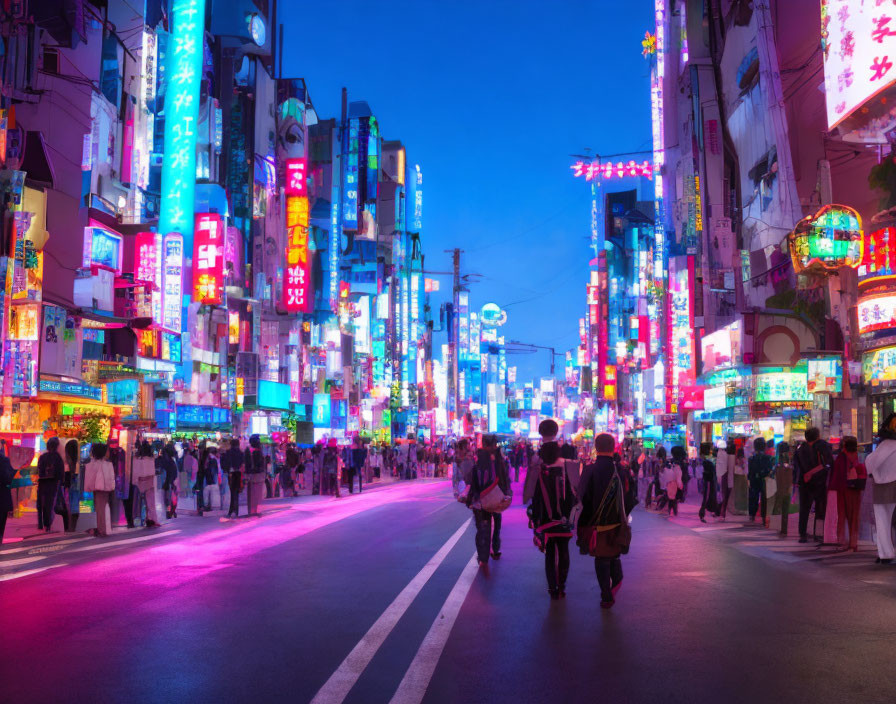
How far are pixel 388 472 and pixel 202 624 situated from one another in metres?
57.6

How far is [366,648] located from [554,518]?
3.45 m

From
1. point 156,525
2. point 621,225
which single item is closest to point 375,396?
point 621,225

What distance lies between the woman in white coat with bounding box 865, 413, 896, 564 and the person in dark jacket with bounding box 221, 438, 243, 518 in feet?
48.4

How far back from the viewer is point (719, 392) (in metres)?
39.7


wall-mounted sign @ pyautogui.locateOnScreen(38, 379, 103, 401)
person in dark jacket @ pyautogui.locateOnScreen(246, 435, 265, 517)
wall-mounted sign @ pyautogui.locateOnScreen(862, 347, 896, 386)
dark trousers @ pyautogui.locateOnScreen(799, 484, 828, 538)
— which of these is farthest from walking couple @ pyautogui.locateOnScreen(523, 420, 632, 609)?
wall-mounted sign @ pyautogui.locateOnScreen(38, 379, 103, 401)

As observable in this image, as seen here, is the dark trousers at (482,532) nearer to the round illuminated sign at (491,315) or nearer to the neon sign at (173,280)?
the neon sign at (173,280)

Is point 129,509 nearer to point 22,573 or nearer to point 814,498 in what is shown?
point 22,573

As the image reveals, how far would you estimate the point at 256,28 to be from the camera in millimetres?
54438

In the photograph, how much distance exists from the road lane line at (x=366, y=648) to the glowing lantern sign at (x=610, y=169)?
130 ft

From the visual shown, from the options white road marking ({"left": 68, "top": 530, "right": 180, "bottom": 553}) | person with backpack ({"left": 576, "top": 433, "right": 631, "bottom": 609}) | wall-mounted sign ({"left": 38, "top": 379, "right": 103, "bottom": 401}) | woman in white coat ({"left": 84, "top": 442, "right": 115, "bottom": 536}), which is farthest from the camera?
wall-mounted sign ({"left": 38, "top": 379, "right": 103, "bottom": 401})

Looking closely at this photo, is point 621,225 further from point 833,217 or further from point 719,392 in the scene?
point 833,217

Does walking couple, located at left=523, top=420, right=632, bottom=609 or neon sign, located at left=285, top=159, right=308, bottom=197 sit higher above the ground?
neon sign, located at left=285, top=159, right=308, bottom=197

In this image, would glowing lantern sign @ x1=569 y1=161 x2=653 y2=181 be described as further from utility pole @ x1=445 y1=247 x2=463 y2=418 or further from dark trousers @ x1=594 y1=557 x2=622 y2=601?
utility pole @ x1=445 y1=247 x2=463 y2=418

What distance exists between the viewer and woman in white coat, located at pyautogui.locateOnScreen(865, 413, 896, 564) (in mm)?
14000
